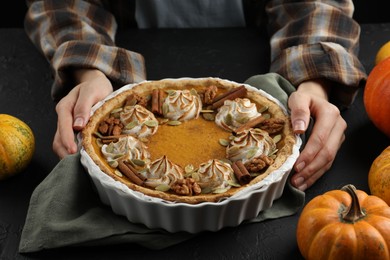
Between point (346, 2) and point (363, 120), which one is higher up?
point (346, 2)

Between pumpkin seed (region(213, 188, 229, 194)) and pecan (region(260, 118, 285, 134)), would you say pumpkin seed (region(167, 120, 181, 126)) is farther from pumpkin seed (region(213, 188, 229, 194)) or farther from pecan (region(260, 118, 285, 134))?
pumpkin seed (region(213, 188, 229, 194))

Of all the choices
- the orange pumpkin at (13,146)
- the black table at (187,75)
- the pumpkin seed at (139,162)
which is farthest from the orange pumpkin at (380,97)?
the orange pumpkin at (13,146)

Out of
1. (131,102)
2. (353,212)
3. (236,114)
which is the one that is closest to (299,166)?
(236,114)

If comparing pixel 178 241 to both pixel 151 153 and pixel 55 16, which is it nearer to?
pixel 151 153

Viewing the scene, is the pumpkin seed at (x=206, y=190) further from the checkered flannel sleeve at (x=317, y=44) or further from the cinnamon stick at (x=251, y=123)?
the checkered flannel sleeve at (x=317, y=44)

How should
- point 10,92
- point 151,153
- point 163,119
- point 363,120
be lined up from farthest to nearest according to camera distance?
point 10,92 < point 363,120 < point 163,119 < point 151,153

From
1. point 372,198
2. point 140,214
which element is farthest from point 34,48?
point 372,198

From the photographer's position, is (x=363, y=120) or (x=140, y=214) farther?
(x=363, y=120)
